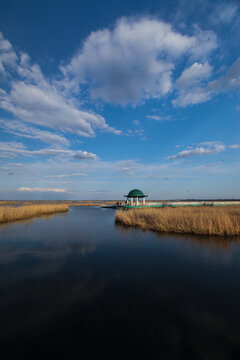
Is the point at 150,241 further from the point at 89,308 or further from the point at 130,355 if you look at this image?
the point at 130,355

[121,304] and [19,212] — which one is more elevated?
[19,212]

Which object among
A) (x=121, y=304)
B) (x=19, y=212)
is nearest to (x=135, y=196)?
(x=19, y=212)

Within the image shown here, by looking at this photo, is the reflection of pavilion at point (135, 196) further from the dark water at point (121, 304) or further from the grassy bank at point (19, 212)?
the dark water at point (121, 304)

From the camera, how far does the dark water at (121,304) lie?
3.56 meters

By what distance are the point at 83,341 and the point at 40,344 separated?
0.94m

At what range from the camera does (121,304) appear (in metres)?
5.07

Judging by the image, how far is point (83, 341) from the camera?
3.69 metres

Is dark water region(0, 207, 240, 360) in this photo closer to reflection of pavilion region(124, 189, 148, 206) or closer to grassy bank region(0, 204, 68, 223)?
grassy bank region(0, 204, 68, 223)

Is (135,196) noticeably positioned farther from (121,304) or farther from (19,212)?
(121,304)

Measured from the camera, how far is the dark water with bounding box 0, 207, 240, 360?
3.56m

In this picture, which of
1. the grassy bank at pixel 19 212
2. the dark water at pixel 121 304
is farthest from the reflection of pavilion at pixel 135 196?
the dark water at pixel 121 304

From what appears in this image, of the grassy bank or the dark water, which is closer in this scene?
the dark water

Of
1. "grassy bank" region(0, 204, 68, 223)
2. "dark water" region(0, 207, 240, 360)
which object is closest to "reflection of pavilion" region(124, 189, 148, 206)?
"grassy bank" region(0, 204, 68, 223)

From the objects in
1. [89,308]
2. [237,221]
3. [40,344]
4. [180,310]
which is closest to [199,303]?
[180,310]
